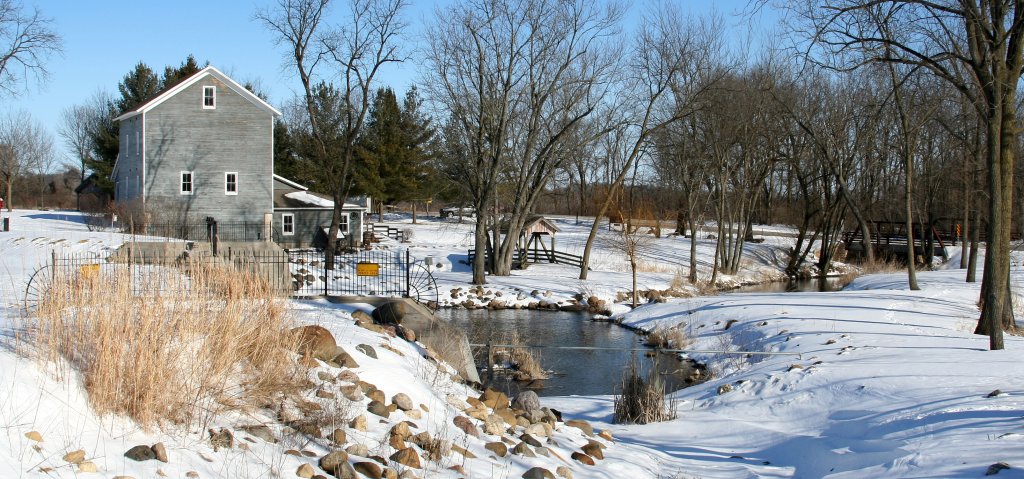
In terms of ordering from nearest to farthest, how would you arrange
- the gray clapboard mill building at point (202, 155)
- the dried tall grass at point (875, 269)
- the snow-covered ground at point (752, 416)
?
1. the snow-covered ground at point (752, 416)
2. the gray clapboard mill building at point (202, 155)
3. the dried tall grass at point (875, 269)

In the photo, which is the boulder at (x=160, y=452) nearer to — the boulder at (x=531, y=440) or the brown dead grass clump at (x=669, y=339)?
the boulder at (x=531, y=440)

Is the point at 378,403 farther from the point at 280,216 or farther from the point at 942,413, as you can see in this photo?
the point at 280,216

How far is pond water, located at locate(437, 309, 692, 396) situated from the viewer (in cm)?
1666

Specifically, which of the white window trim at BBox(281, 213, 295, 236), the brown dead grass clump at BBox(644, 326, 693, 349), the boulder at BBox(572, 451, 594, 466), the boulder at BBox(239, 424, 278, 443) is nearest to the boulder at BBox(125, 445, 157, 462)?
the boulder at BBox(239, 424, 278, 443)

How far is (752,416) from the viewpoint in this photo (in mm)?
11906

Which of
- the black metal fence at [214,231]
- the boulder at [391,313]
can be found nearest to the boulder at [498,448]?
the boulder at [391,313]

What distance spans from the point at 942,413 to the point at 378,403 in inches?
259

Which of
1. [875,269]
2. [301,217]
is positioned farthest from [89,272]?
[875,269]

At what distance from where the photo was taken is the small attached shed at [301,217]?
4481 cm

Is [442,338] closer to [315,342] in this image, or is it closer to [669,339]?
[315,342]

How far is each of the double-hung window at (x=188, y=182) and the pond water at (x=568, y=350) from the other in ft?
54.9

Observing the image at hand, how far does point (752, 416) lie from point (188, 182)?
114 feet

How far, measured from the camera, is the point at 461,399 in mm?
10305

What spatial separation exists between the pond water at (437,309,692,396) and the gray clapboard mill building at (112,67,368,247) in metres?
15.6
